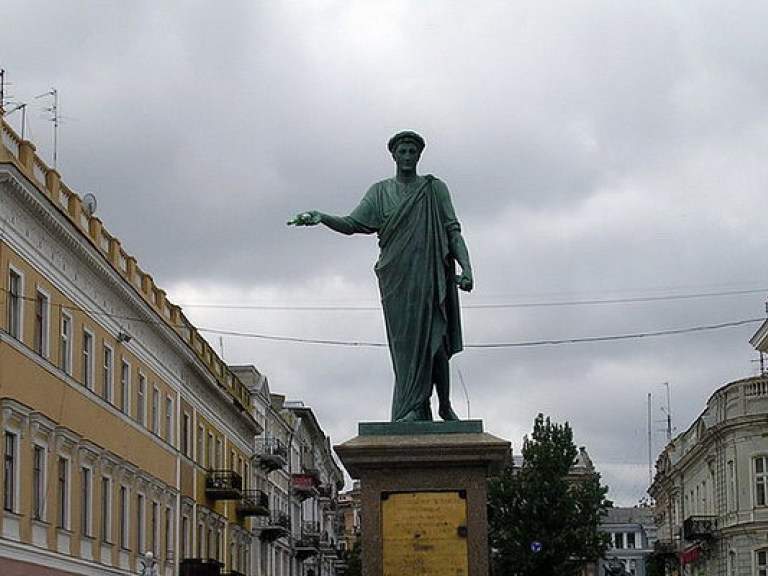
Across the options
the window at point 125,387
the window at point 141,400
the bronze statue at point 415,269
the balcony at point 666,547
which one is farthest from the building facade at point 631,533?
the bronze statue at point 415,269

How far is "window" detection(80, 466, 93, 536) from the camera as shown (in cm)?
3747

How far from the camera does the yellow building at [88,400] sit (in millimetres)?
32156

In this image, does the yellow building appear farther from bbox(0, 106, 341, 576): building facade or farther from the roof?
the roof

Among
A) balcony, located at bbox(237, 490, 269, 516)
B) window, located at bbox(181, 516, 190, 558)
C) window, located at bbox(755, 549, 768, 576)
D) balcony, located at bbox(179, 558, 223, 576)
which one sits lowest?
balcony, located at bbox(179, 558, 223, 576)

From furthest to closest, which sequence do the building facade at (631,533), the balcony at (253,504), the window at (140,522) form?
the building facade at (631,533) < the balcony at (253,504) < the window at (140,522)

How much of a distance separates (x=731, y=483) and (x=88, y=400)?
31.5 meters

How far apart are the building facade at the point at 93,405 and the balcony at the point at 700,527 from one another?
19.3 metres

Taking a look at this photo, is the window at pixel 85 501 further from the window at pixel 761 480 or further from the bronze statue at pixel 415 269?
the window at pixel 761 480

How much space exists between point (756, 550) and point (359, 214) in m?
48.6

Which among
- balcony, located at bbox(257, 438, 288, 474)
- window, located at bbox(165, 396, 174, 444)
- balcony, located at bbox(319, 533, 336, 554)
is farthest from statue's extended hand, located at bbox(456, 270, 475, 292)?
balcony, located at bbox(319, 533, 336, 554)

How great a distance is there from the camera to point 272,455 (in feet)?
231

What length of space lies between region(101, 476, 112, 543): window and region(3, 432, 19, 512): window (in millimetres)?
7516

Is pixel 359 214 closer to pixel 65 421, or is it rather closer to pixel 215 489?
pixel 65 421

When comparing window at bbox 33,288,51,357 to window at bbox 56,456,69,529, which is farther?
window at bbox 56,456,69,529
